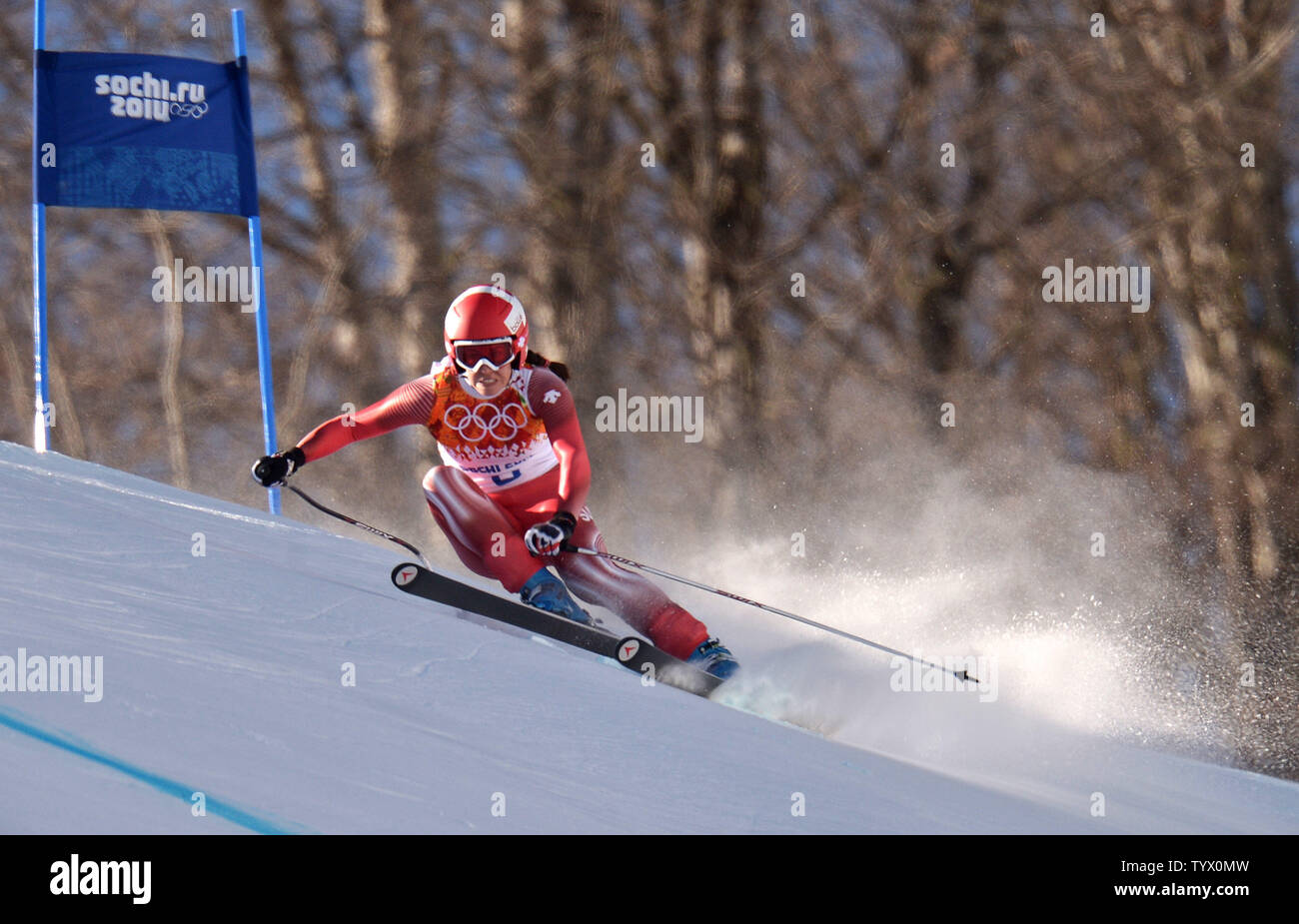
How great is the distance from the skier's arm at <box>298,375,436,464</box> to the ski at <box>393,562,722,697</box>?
579 millimetres

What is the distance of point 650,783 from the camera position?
9.63 feet

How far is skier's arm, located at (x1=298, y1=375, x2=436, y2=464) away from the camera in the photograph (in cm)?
468

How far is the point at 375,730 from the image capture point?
283 centimetres

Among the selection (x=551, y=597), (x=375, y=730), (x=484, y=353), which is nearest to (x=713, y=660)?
(x=551, y=597)

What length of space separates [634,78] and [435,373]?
1009 cm

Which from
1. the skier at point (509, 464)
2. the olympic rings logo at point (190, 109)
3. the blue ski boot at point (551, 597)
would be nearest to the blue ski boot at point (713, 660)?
the skier at point (509, 464)

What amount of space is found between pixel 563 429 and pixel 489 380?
0.96 feet

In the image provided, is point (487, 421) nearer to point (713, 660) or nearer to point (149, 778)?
point (713, 660)

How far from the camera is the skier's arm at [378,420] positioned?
4.68 metres

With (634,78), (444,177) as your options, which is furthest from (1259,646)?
(444,177)
